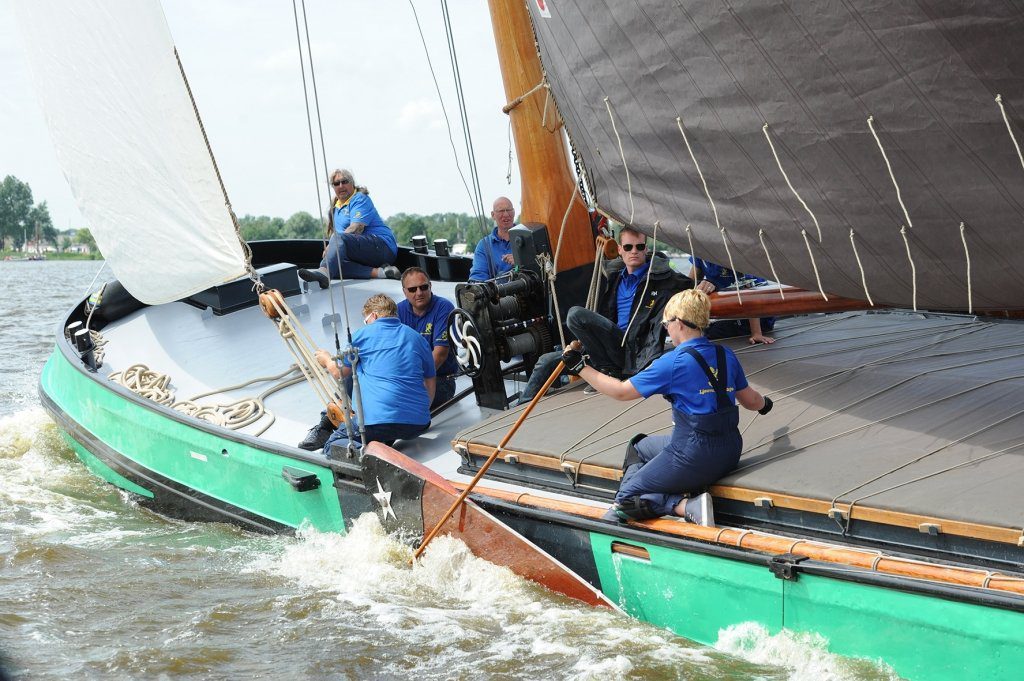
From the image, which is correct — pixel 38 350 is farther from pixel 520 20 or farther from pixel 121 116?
pixel 520 20

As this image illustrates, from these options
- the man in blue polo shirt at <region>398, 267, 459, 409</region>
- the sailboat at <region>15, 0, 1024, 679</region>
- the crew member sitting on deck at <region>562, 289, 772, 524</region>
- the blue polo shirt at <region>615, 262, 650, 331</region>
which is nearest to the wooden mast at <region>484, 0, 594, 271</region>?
the sailboat at <region>15, 0, 1024, 679</region>

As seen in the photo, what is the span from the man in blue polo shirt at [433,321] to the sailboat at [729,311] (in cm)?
15

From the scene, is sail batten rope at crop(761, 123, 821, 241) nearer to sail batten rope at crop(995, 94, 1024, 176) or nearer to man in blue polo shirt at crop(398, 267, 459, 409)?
sail batten rope at crop(995, 94, 1024, 176)

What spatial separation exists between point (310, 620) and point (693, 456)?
1.87 meters

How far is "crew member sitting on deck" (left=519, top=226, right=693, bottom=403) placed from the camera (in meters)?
5.41

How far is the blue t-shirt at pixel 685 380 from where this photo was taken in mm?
4023

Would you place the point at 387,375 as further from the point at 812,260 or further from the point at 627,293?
the point at 812,260

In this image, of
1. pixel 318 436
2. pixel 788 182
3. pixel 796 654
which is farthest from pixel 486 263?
pixel 796 654

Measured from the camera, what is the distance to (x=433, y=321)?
6.29 meters

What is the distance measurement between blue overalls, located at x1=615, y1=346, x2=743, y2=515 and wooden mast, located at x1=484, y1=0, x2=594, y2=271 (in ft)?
7.02

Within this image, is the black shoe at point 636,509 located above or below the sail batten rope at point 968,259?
below

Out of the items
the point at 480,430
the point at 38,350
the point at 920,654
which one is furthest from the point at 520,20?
the point at 38,350

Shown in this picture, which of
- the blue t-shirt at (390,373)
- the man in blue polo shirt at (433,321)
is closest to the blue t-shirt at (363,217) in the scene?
the man in blue polo shirt at (433,321)

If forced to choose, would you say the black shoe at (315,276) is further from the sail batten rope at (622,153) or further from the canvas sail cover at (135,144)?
the sail batten rope at (622,153)
